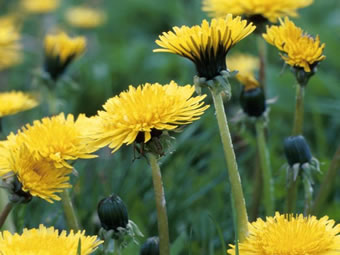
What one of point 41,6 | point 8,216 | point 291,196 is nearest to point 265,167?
point 291,196

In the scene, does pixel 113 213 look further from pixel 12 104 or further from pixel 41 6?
pixel 41 6

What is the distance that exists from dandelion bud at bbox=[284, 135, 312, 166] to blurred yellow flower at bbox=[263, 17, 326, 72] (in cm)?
17

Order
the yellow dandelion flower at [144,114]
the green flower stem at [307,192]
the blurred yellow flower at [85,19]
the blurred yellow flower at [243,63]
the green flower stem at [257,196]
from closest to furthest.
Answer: the yellow dandelion flower at [144,114]
the green flower stem at [307,192]
the green flower stem at [257,196]
the blurred yellow flower at [243,63]
the blurred yellow flower at [85,19]

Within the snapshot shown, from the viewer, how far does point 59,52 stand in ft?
7.41

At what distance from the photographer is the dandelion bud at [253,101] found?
5.71 ft

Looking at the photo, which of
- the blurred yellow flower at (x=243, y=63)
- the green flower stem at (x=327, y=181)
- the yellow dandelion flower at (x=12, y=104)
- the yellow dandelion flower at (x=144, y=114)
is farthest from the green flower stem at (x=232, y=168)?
the blurred yellow flower at (x=243, y=63)

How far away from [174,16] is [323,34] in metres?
1.35

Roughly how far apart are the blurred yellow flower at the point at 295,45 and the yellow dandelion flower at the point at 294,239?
417 millimetres

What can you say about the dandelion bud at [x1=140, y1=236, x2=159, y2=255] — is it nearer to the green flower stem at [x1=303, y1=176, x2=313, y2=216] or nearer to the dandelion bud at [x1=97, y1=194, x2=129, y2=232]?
the dandelion bud at [x1=97, y1=194, x2=129, y2=232]

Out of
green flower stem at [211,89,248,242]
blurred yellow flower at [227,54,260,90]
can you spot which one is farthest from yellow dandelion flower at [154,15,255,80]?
blurred yellow flower at [227,54,260,90]

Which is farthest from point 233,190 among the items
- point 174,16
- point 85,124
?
point 174,16

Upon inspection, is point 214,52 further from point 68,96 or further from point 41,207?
point 68,96

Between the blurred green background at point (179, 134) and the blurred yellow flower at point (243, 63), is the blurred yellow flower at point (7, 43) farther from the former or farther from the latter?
the blurred yellow flower at point (243, 63)

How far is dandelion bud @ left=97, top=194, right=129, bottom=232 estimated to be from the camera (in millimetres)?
1338
